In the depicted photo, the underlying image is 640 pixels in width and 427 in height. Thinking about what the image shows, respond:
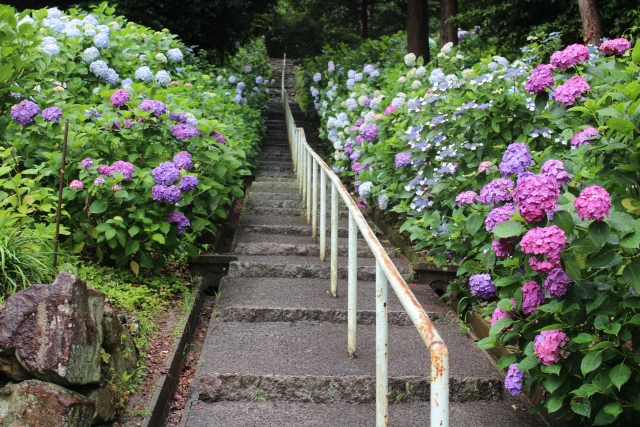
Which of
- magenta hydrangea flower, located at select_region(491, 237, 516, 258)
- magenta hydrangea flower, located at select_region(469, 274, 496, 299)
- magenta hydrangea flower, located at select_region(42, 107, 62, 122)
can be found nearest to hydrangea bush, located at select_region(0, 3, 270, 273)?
magenta hydrangea flower, located at select_region(42, 107, 62, 122)

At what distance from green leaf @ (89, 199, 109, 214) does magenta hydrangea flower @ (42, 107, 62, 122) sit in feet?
2.48

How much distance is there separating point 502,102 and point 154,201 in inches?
99.7

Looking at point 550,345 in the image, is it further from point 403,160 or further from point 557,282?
point 403,160

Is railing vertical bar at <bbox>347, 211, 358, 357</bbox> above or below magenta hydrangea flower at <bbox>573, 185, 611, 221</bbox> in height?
below

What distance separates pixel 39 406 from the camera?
108 inches

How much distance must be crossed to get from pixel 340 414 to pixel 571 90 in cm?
195

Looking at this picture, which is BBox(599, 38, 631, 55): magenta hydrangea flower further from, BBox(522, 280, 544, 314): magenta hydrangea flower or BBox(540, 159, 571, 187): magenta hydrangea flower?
BBox(522, 280, 544, 314): magenta hydrangea flower

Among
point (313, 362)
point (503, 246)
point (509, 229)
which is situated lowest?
point (313, 362)

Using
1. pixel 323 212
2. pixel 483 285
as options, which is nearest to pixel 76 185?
pixel 323 212

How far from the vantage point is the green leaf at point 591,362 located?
8.28ft

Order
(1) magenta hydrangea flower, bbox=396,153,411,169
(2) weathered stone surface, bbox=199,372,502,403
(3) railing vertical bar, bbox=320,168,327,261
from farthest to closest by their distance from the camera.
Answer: (1) magenta hydrangea flower, bbox=396,153,411,169, (3) railing vertical bar, bbox=320,168,327,261, (2) weathered stone surface, bbox=199,372,502,403

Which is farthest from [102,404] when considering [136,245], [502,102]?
[502,102]

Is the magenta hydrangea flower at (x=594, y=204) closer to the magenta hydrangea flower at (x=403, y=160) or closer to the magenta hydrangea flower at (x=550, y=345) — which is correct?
the magenta hydrangea flower at (x=550, y=345)

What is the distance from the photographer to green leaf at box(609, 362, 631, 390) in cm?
250
